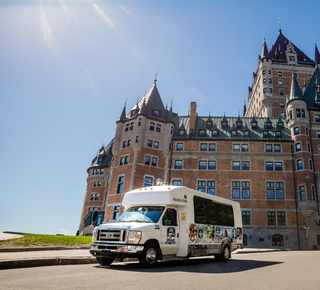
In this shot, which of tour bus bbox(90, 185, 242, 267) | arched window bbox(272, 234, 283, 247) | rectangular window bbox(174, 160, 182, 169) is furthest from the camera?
rectangular window bbox(174, 160, 182, 169)

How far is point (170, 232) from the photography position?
10.7 meters

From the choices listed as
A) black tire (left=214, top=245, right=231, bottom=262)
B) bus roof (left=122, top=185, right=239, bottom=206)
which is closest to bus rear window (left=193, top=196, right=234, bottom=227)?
bus roof (left=122, top=185, right=239, bottom=206)

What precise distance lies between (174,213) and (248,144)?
31066mm

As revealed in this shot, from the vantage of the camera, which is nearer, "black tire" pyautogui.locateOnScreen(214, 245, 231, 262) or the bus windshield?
the bus windshield

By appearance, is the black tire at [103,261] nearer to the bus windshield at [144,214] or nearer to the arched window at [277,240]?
the bus windshield at [144,214]

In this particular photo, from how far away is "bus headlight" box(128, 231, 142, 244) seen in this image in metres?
9.40

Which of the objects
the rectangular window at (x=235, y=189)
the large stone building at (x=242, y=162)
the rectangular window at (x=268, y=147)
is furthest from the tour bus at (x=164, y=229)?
the rectangular window at (x=268, y=147)

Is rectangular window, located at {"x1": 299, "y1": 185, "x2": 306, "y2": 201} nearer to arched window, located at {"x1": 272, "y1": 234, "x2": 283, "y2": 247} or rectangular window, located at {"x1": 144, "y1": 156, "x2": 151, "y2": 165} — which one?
arched window, located at {"x1": 272, "y1": 234, "x2": 283, "y2": 247}

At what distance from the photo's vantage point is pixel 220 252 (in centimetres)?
1348

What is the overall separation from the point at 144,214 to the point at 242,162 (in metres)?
30.3

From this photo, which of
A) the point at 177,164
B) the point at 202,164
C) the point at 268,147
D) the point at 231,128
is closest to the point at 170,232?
the point at 177,164

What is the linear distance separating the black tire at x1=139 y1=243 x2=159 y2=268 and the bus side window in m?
1.00

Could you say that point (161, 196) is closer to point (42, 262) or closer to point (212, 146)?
point (42, 262)

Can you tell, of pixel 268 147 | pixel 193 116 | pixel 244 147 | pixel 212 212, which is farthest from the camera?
pixel 193 116
